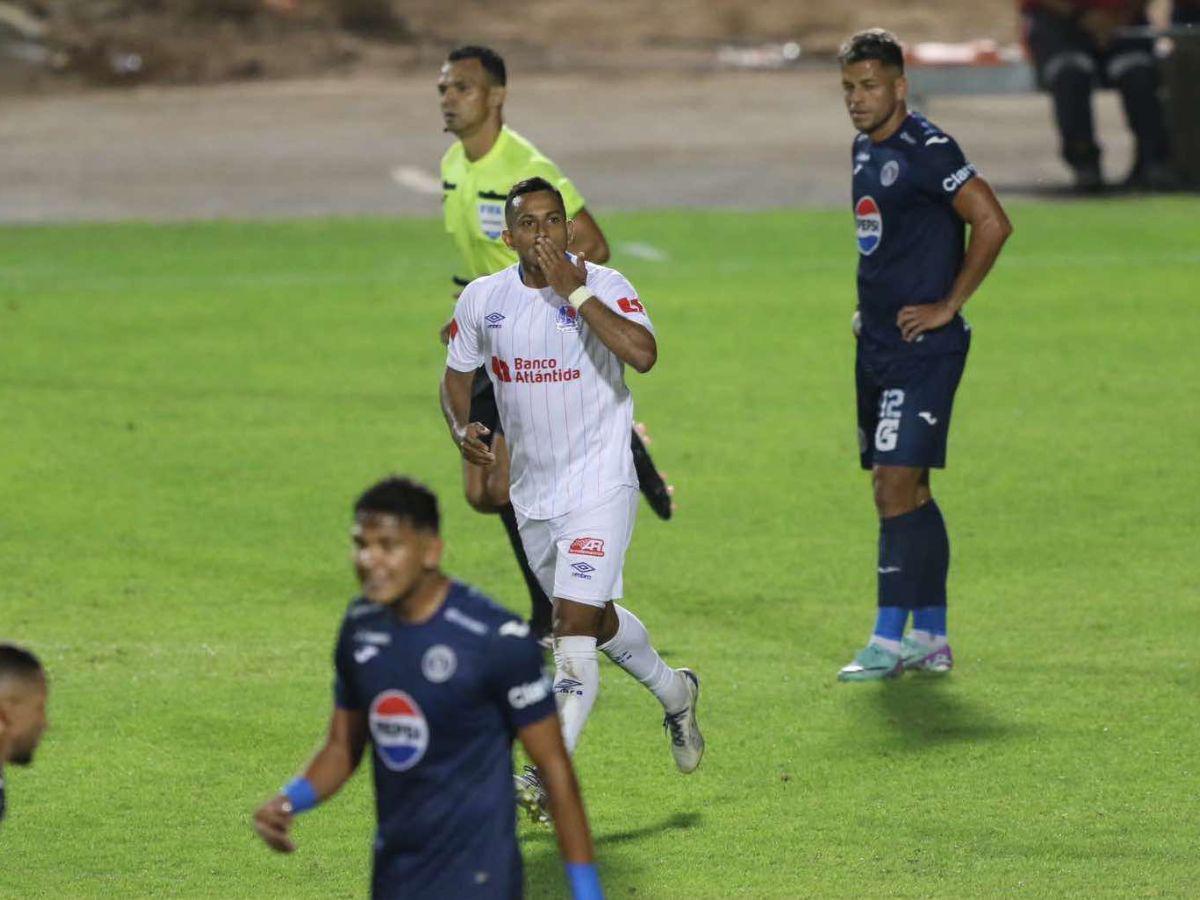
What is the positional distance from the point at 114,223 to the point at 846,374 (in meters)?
10.7

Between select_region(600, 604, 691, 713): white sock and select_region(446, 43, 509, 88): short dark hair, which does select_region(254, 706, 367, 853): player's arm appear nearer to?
select_region(600, 604, 691, 713): white sock

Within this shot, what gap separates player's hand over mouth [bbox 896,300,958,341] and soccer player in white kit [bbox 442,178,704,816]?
7.00ft

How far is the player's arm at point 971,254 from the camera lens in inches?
400

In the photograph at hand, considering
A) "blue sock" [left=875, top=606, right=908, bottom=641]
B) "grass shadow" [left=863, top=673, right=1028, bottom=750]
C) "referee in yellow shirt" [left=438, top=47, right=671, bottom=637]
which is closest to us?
"grass shadow" [left=863, top=673, right=1028, bottom=750]

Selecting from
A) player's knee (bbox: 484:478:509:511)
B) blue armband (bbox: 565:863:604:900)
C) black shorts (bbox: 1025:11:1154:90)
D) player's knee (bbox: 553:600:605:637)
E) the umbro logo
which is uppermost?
black shorts (bbox: 1025:11:1154:90)

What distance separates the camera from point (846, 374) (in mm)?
17328

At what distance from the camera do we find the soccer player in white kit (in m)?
8.30

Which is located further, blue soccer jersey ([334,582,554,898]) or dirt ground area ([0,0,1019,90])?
dirt ground area ([0,0,1019,90])

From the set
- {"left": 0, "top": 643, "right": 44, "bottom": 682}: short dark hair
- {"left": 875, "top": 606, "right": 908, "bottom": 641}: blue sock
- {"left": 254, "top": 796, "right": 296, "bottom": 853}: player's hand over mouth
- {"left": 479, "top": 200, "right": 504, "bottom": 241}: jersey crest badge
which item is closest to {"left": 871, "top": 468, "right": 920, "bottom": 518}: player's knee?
{"left": 875, "top": 606, "right": 908, "bottom": 641}: blue sock

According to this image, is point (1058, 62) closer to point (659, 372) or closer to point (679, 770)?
point (659, 372)

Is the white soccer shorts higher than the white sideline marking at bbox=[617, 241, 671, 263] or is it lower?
lower

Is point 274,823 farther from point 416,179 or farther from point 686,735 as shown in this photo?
point 416,179

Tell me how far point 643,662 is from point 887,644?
2.03 m

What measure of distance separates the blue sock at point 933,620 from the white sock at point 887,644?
17 centimetres
